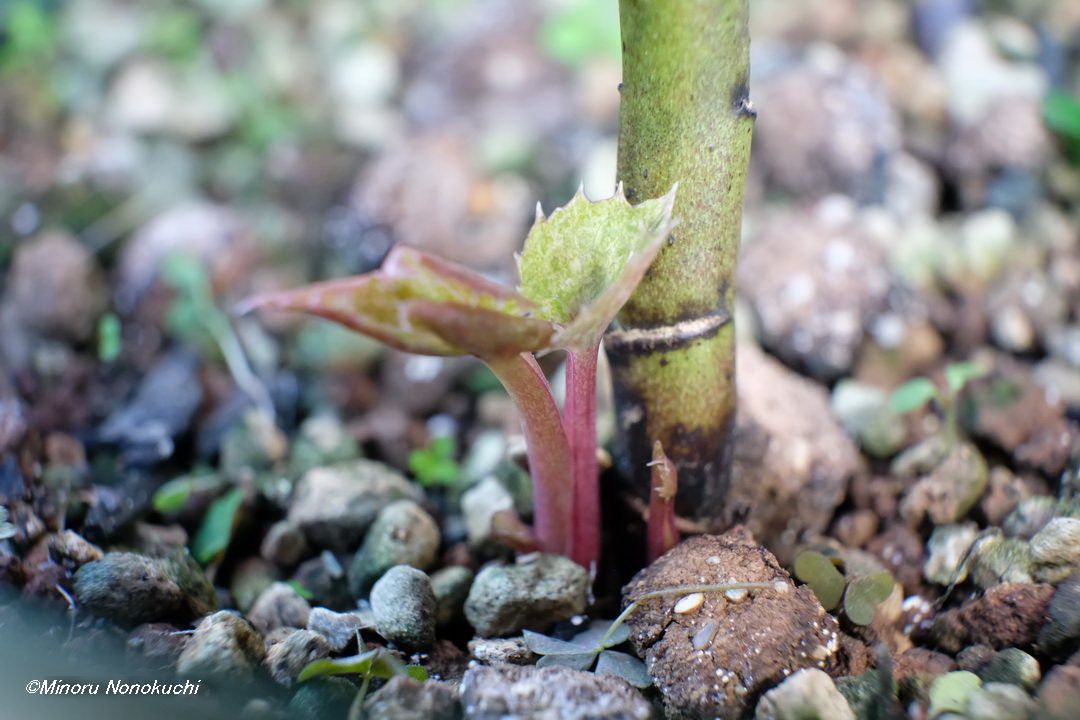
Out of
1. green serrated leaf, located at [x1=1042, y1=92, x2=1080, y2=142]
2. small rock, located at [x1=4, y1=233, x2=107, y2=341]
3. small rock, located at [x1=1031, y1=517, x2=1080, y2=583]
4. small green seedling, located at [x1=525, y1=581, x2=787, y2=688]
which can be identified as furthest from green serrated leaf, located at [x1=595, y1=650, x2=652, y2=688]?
green serrated leaf, located at [x1=1042, y1=92, x2=1080, y2=142]

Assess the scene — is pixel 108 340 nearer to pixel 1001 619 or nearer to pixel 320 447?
pixel 320 447

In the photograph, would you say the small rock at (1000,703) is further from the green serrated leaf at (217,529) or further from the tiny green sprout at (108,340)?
the tiny green sprout at (108,340)

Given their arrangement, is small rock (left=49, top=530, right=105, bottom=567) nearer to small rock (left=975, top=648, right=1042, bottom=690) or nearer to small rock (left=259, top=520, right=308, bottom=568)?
small rock (left=259, top=520, right=308, bottom=568)

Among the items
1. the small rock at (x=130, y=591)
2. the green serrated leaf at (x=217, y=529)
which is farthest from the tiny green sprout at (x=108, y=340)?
the small rock at (x=130, y=591)

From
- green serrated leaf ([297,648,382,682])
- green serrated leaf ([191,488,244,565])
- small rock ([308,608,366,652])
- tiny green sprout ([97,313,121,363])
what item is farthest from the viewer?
tiny green sprout ([97,313,121,363])

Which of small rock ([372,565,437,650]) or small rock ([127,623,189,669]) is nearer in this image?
small rock ([127,623,189,669])

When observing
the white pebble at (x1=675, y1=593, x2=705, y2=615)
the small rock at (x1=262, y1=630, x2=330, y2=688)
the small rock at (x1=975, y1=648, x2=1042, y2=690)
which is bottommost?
the small rock at (x1=975, y1=648, x2=1042, y2=690)
